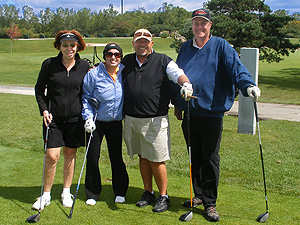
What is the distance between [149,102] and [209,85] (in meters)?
0.65

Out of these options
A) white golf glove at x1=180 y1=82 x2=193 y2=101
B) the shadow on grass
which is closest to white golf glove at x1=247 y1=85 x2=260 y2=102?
white golf glove at x1=180 y1=82 x2=193 y2=101

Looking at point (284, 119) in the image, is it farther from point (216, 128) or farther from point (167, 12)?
point (167, 12)

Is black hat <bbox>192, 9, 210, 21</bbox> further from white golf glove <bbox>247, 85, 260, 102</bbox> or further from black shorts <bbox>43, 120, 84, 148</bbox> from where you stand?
black shorts <bbox>43, 120, 84, 148</bbox>

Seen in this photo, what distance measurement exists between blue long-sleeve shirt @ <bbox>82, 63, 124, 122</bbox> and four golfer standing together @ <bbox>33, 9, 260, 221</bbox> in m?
0.01

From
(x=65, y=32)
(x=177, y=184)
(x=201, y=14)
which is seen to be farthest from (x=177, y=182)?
(x=65, y=32)

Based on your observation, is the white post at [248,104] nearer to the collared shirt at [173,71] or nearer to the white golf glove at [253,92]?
the collared shirt at [173,71]

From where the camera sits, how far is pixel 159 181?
14.0ft

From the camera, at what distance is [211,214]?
393 cm

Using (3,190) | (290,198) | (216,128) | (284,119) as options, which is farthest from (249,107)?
(3,190)

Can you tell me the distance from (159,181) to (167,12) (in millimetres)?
105073

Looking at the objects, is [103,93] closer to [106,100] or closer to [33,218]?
[106,100]

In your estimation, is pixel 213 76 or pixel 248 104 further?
pixel 248 104

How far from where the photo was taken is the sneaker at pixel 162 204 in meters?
4.15

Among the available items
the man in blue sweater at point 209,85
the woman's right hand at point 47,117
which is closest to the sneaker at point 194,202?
the man in blue sweater at point 209,85
